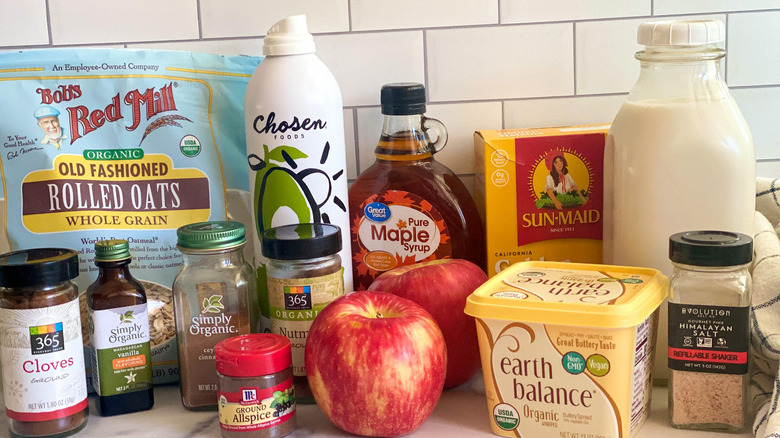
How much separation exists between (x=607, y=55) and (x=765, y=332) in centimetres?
44

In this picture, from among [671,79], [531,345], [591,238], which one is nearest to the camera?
[531,345]

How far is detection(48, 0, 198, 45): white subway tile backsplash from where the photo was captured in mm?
1086

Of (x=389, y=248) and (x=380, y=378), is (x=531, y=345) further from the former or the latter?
(x=389, y=248)

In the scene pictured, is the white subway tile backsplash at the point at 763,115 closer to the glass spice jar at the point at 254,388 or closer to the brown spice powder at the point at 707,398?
the brown spice powder at the point at 707,398

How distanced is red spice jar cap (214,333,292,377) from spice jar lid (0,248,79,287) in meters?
0.18

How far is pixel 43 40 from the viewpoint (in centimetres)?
109

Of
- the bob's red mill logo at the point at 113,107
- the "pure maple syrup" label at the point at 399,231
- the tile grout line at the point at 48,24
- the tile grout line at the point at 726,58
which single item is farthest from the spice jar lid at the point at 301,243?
the tile grout line at the point at 726,58

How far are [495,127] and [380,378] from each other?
1.56 feet

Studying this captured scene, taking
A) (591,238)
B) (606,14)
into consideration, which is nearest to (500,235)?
(591,238)

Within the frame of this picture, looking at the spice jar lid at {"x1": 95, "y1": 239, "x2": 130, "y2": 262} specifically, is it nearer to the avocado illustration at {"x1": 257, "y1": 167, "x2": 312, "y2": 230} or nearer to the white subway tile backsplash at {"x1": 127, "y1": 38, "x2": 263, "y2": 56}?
the avocado illustration at {"x1": 257, "y1": 167, "x2": 312, "y2": 230}

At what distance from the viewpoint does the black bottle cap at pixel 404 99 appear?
1.01m

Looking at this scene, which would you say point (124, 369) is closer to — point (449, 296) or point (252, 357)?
point (252, 357)

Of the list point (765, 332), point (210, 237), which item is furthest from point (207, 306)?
point (765, 332)

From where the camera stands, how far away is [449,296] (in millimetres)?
922
